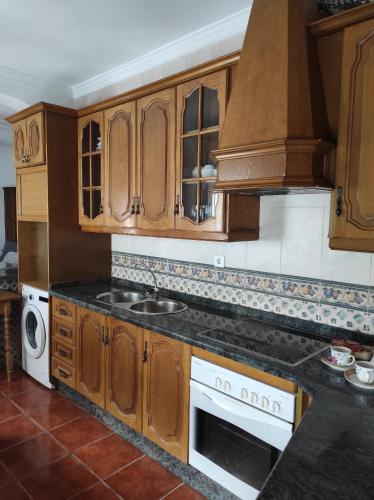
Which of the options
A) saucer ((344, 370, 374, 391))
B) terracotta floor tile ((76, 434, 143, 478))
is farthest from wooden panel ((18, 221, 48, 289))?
saucer ((344, 370, 374, 391))

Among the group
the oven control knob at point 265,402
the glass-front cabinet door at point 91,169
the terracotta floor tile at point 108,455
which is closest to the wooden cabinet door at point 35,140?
the glass-front cabinet door at point 91,169

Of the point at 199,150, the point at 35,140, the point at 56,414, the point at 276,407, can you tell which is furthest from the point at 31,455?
the point at 35,140

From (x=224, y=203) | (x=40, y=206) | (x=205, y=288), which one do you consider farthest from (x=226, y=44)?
(x=40, y=206)

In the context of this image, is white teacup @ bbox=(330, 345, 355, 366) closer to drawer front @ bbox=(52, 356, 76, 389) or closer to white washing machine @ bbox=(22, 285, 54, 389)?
drawer front @ bbox=(52, 356, 76, 389)

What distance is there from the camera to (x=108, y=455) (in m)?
2.20

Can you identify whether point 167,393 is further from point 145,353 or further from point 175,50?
point 175,50

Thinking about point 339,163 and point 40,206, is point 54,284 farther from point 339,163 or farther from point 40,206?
point 339,163

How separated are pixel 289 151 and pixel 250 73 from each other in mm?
428

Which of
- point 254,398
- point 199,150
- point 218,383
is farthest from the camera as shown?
point 199,150

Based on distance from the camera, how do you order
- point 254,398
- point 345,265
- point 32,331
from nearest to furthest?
point 254,398, point 345,265, point 32,331

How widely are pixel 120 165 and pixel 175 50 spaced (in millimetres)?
911

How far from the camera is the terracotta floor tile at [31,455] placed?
2072 mm

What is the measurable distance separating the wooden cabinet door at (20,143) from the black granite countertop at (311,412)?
153 cm

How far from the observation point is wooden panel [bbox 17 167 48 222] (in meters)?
2.86
